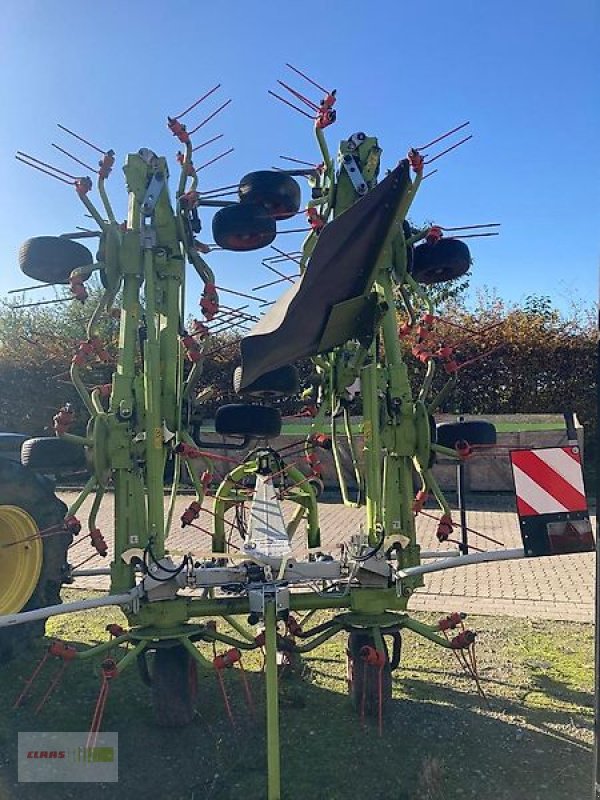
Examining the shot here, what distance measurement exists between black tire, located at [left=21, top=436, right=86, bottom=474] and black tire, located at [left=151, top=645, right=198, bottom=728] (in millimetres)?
1129

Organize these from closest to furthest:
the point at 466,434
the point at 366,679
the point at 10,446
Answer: the point at 366,679
the point at 466,434
the point at 10,446

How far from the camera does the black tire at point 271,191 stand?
13.2 feet

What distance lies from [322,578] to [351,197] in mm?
2134

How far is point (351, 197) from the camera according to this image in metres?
3.96

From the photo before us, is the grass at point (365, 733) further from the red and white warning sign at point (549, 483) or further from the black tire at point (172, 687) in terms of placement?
the red and white warning sign at point (549, 483)

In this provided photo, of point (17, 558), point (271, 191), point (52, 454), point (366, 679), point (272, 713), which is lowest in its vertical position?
point (366, 679)

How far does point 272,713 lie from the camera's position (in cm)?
291

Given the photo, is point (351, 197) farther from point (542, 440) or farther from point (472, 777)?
point (542, 440)

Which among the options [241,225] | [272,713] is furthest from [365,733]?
[241,225]

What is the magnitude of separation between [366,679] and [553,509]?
142 centimetres

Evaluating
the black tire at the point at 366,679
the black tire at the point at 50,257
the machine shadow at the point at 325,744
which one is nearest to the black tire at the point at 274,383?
Answer: the black tire at the point at 50,257

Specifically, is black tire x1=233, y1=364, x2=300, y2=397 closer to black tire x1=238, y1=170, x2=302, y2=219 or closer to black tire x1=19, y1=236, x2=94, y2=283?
black tire x1=238, y1=170, x2=302, y2=219

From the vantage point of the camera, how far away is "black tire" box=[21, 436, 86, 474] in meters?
3.77

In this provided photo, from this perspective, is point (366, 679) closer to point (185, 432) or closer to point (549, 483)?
point (549, 483)
